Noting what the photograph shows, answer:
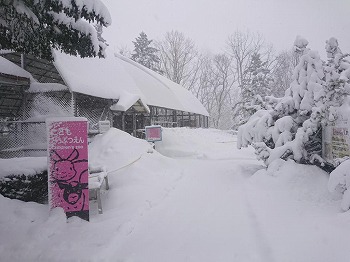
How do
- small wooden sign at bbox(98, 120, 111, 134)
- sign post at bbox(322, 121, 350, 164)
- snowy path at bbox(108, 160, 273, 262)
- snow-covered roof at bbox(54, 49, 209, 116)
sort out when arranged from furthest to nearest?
snow-covered roof at bbox(54, 49, 209, 116) < small wooden sign at bbox(98, 120, 111, 134) < sign post at bbox(322, 121, 350, 164) < snowy path at bbox(108, 160, 273, 262)

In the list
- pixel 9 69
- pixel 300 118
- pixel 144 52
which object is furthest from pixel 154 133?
pixel 144 52

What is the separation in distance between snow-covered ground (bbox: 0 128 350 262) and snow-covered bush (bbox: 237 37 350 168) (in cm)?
62

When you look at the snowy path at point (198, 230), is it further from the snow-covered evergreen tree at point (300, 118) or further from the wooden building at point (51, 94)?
the wooden building at point (51, 94)

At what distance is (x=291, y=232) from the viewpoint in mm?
4516

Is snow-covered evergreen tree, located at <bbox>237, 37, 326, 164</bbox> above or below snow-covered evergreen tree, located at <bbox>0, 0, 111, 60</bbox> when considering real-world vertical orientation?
below

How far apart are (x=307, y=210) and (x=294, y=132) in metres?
3.37

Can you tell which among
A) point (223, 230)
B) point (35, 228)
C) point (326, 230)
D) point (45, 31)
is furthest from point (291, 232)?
point (45, 31)

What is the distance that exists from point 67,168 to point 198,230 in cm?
271

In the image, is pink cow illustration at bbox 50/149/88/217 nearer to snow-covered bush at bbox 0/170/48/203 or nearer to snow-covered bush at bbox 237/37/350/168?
snow-covered bush at bbox 0/170/48/203

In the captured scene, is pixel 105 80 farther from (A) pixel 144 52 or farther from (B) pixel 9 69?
(A) pixel 144 52

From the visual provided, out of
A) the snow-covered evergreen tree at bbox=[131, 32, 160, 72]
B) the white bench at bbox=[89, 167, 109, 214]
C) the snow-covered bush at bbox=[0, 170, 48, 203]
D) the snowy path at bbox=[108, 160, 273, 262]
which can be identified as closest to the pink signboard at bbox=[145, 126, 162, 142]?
the snowy path at bbox=[108, 160, 273, 262]

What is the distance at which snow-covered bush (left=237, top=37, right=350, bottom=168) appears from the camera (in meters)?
6.94

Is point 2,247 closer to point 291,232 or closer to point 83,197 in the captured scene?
point 83,197

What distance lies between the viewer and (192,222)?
5.18 m
